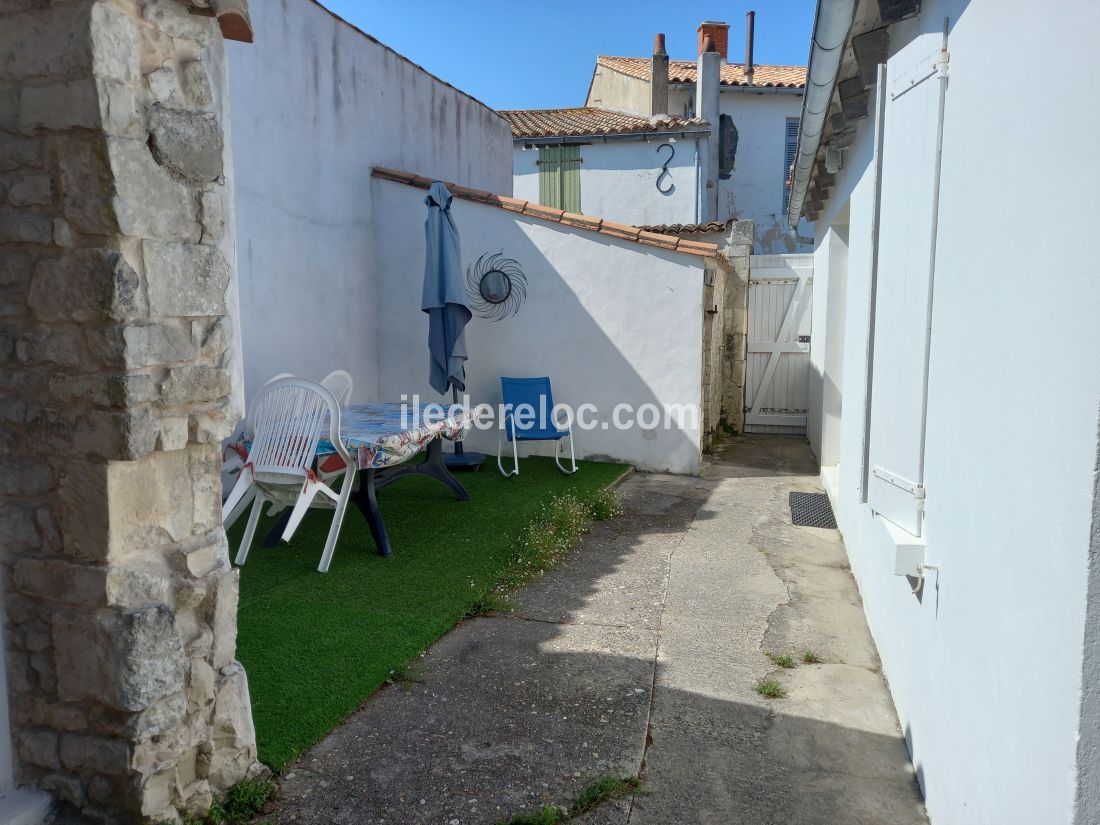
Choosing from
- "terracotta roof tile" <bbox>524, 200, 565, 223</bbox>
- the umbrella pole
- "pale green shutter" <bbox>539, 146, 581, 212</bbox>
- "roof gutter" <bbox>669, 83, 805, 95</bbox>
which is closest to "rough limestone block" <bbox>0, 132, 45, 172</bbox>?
the umbrella pole

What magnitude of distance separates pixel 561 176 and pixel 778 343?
256 inches

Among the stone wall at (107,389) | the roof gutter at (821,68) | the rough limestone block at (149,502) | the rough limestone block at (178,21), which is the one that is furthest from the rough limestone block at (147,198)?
the roof gutter at (821,68)

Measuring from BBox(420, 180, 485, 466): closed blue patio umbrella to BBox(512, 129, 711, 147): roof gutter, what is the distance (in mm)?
7918

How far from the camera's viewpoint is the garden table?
4.43m

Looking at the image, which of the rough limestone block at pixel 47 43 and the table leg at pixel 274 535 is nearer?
the rough limestone block at pixel 47 43

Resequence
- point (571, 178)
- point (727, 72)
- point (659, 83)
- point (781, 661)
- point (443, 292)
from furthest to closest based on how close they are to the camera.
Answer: point (727, 72) → point (659, 83) → point (571, 178) → point (443, 292) → point (781, 661)

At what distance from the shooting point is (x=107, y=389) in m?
1.97

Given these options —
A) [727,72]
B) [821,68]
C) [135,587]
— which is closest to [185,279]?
[135,587]

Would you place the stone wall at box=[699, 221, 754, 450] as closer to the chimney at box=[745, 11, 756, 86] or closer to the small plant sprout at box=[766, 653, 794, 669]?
the small plant sprout at box=[766, 653, 794, 669]

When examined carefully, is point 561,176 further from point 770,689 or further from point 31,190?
point 31,190

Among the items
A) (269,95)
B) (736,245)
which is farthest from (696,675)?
(736,245)

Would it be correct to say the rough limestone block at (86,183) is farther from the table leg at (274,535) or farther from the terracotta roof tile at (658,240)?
the terracotta roof tile at (658,240)

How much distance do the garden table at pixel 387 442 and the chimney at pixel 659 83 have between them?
1107cm

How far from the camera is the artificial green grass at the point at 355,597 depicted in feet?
9.48
